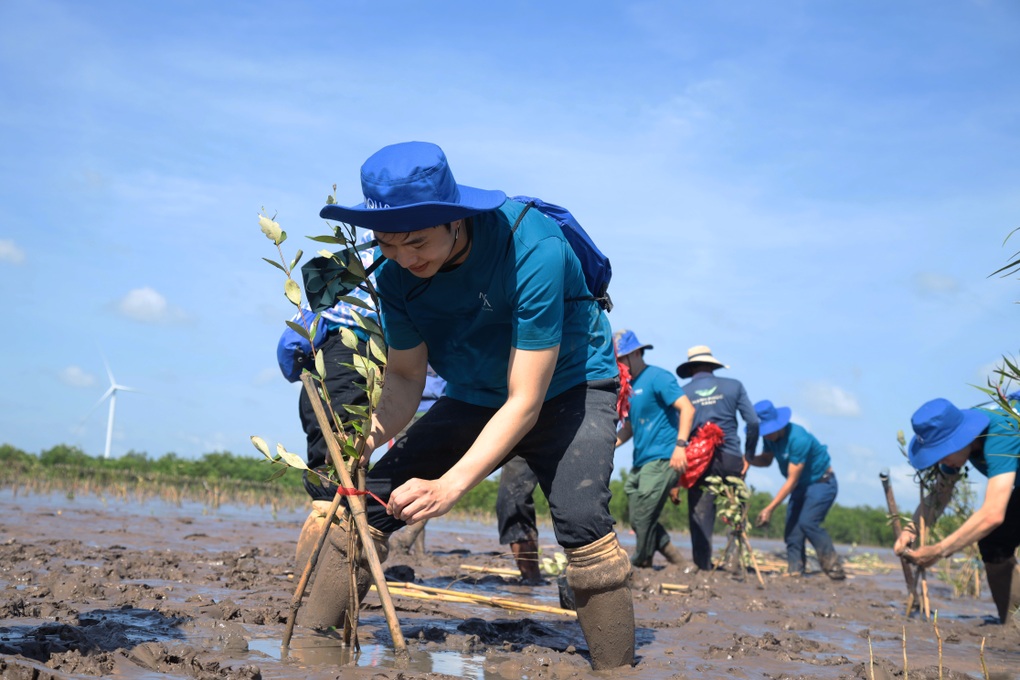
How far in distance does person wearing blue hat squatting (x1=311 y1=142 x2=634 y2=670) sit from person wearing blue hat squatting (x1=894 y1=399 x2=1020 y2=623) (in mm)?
2904

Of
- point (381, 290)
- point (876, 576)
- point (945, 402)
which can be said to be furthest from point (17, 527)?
point (876, 576)

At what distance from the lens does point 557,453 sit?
346cm

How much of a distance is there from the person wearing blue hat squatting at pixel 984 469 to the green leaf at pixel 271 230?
4.17 m

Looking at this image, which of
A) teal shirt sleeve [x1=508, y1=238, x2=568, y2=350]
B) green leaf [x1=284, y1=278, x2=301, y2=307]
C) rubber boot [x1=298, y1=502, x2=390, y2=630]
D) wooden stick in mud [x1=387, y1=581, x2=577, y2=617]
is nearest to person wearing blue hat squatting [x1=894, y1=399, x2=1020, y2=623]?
wooden stick in mud [x1=387, y1=581, x2=577, y2=617]

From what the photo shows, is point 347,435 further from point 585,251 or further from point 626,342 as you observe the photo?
point 626,342

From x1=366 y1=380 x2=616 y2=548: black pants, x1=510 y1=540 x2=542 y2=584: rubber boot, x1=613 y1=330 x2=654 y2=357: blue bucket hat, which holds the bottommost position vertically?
x1=510 y1=540 x2=542 y2=584: rubber boot

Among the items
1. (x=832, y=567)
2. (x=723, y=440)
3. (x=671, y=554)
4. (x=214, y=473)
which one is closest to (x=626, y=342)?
(x=723, y=440)

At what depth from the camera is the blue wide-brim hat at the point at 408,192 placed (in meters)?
2.79

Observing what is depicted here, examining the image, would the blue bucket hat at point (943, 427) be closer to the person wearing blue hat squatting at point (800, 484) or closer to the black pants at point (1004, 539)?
the black pants at point (1004, 539)

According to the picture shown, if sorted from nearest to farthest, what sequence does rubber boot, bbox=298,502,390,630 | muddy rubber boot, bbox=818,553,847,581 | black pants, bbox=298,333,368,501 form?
rubber boot, bbox=298,502,390,630 < black pants, bbox=298,333,368,501 < muddy rubber boot, bbox=818,553,847,581

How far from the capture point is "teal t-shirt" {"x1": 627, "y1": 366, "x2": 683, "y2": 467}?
8445 mm

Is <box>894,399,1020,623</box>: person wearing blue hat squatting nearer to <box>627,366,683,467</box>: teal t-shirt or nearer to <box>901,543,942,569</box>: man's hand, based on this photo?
<box>901,543,942,569</box>: man's hand

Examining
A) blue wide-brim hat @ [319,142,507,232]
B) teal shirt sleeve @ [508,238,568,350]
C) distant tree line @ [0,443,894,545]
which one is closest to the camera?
blue wide-brim hat @ [319,142,507,232]

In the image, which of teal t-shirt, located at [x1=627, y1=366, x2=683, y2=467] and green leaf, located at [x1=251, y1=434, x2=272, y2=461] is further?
teal t-shirt, located at [x1=627, y1=366, x2=683, y2=467]
